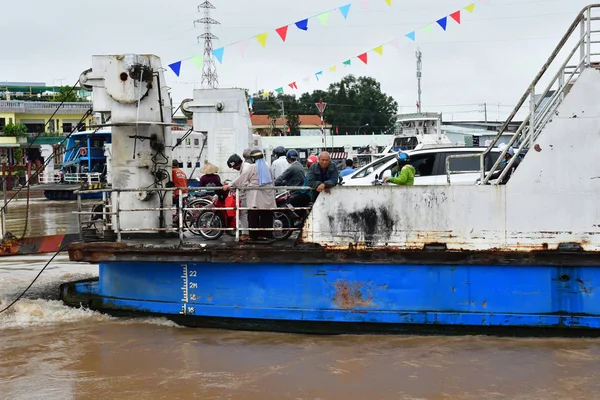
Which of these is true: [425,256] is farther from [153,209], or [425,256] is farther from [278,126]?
[278,126]

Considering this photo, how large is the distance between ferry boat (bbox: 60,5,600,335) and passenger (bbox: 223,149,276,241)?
1.48 feet

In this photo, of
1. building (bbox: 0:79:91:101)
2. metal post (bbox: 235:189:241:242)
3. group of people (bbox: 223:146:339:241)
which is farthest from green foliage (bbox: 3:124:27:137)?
metal post (bbox: 235:189:241:242)

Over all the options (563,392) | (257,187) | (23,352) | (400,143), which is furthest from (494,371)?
(400,143)

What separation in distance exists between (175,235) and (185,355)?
82.5 inches

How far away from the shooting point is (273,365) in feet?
24.6

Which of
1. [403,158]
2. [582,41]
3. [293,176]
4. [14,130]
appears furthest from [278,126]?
[582,41]

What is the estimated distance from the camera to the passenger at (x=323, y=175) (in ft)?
26.6

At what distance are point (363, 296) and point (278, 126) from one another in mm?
62585

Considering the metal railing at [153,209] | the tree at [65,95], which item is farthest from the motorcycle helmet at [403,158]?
the tree at [65,95]

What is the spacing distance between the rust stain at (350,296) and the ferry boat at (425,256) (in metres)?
0.01

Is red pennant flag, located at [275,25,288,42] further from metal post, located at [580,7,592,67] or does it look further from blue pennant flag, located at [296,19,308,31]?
metal post, located at [580,7,592,67]

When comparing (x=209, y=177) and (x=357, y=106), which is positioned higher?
(x=357, y=106)

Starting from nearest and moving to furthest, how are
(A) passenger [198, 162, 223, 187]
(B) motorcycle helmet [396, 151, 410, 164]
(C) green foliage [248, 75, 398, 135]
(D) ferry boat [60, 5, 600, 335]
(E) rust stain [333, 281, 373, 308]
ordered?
(D) ferry boat [60, 5, 600, 335], (E) rust stain [333, 281, 373, 308], (A) passenger [198, 162, 223, 187], (B) motorcycle helmet [396, 151, 410, 164], (C) green foliage [248, 75, 398, 135]

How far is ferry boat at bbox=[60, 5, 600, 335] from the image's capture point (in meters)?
7.65
